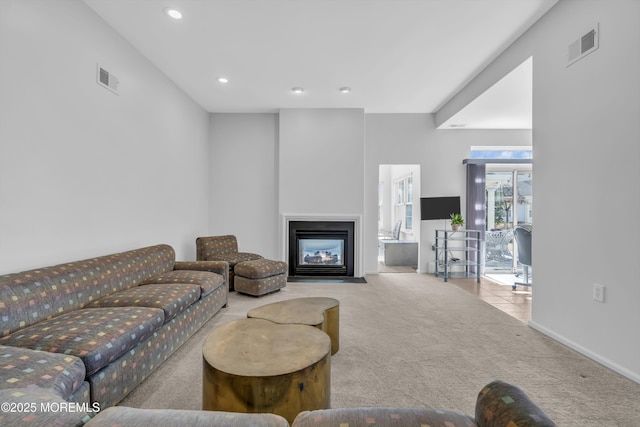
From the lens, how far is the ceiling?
8.95 feet

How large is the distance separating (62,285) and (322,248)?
3829mm

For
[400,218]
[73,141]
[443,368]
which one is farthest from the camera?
[400,218]

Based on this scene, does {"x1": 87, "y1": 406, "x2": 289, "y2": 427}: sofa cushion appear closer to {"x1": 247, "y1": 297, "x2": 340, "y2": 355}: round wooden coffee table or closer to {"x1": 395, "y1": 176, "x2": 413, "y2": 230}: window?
{"x1": 247, "y1": 297, "x2": 340, "y2": 355}: round wooden coffee table

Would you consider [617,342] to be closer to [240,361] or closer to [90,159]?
[240,361]

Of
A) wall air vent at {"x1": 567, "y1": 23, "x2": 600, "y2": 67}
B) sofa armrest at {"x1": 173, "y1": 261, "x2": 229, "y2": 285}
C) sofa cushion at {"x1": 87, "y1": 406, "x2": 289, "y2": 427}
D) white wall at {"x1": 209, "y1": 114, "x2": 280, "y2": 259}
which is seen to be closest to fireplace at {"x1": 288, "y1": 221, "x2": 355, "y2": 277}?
white wall at {"x1": 209, "y1": 114, "x2": 280, "y2": 259}

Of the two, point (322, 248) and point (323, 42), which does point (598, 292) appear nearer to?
point (323, 42)

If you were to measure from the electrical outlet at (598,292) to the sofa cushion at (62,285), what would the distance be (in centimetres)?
377

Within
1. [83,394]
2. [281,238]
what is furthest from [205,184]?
[83,394]

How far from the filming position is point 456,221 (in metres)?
5.39

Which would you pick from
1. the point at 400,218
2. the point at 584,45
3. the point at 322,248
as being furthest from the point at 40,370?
the point at 400,218

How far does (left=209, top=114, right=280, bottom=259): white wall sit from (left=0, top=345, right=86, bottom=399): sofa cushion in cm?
420

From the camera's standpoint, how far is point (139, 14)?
2.78m

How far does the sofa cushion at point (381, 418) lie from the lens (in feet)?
2.98

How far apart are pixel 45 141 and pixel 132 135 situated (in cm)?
110
